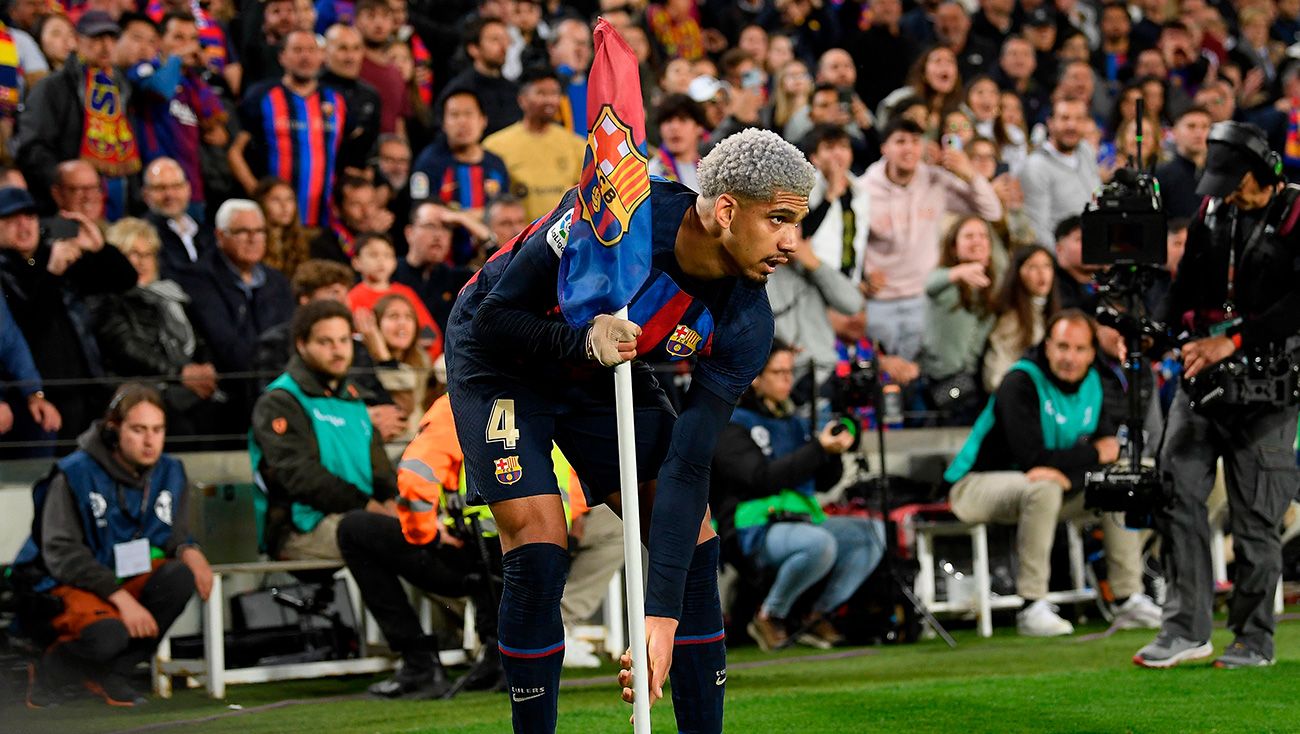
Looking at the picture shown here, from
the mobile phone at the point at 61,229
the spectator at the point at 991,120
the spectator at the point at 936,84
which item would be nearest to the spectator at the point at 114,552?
the mobile phone at the point at 61,229

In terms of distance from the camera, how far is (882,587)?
30.5 ft

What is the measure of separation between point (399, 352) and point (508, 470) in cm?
465

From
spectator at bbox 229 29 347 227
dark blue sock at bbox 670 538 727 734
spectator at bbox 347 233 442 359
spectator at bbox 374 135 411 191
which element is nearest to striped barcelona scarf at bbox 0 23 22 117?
spectator at bbox 229 29 347 227

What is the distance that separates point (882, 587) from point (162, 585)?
362 cm

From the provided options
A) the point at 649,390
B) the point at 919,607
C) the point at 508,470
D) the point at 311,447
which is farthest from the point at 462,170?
the point at 508,470

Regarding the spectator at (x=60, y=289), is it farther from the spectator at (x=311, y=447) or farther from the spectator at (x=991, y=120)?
the spectator at (x=991, y=120)

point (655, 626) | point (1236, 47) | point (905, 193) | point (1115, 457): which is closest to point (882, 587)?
point (1115, 457)

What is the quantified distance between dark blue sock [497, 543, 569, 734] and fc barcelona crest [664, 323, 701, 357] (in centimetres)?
63

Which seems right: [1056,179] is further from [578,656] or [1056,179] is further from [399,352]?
[578,656]

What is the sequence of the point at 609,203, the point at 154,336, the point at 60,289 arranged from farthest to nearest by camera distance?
the point at 154,336 < the point at 60,289 < the point at 609,203

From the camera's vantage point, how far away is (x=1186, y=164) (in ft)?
42.5

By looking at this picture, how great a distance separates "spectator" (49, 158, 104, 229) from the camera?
30.8 feet

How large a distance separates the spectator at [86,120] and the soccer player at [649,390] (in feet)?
17.9

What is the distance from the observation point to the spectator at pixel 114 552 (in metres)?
7.55
